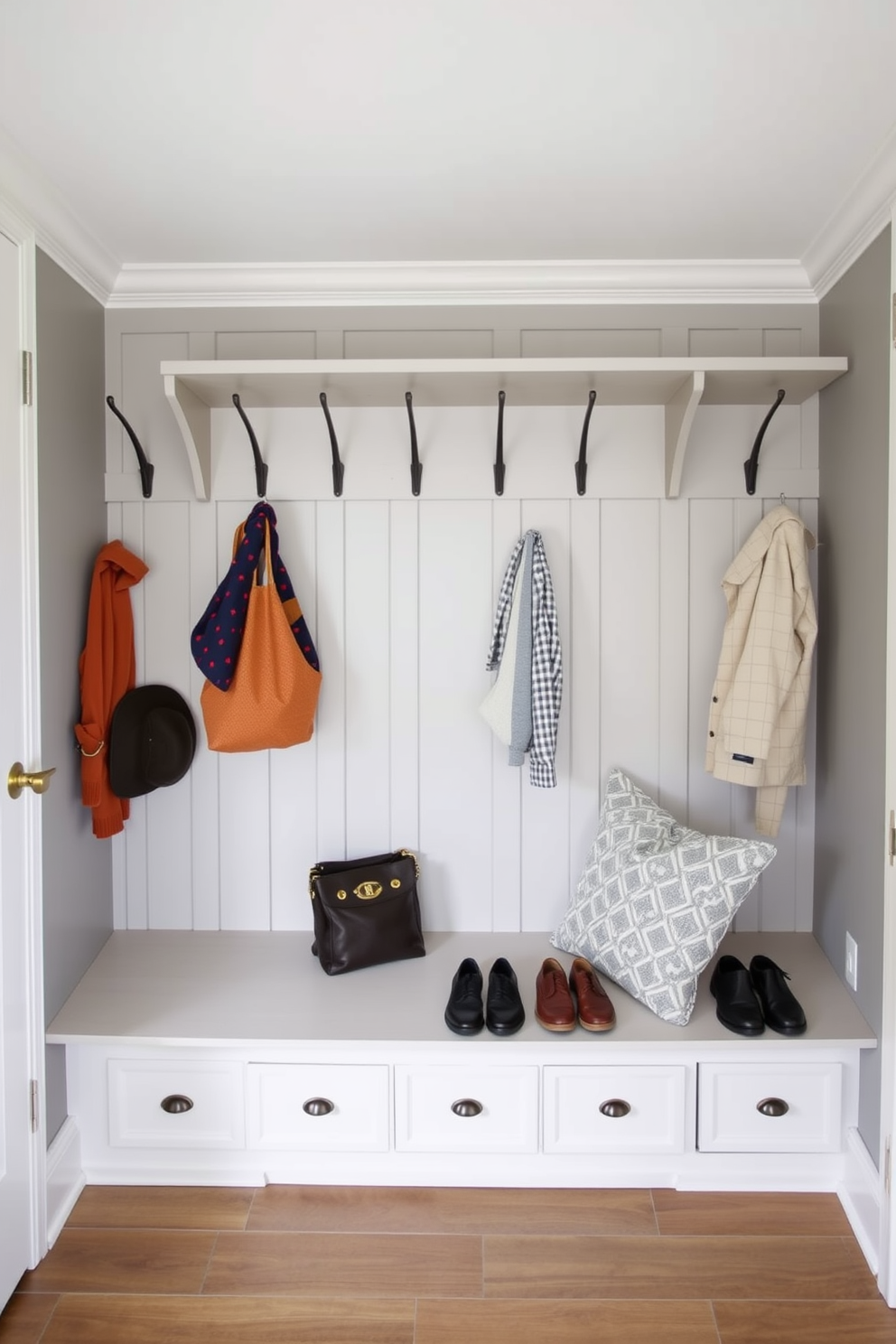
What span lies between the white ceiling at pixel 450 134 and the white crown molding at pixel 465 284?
10mm

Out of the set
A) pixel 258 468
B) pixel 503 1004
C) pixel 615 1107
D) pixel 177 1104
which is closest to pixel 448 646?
pixel 258 468

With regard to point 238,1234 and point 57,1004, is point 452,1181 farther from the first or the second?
point 57,1004

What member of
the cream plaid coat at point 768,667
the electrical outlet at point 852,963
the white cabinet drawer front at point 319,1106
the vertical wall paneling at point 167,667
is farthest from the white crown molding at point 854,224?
the white cabinet drawer front at point 319,1106

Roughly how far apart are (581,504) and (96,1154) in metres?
2.04

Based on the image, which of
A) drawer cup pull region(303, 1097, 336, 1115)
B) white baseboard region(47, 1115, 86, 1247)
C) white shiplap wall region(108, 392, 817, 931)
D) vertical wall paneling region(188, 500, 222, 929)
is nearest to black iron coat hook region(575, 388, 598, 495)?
white shiplap wall region(108, 392, 817, 931)

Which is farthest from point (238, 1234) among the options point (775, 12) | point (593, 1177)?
point (775, 12)

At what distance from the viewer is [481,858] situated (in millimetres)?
2553

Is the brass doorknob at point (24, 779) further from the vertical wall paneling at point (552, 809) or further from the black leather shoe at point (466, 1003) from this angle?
the vertical wall paneling at point (552, 809)

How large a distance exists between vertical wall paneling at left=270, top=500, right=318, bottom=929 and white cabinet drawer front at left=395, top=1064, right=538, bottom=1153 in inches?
24.9

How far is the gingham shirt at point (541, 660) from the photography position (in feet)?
7.73

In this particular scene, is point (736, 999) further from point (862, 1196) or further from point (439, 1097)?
point (439, 1097)

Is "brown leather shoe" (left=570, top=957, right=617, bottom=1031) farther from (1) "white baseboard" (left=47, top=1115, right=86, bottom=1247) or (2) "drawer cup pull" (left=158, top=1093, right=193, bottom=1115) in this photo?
(1) "white baseboard" (left=47, top=1115, right=86, bottom=1247)

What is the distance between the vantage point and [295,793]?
2.54 metres

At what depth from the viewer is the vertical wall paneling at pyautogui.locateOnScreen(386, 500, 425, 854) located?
8.14 feet
